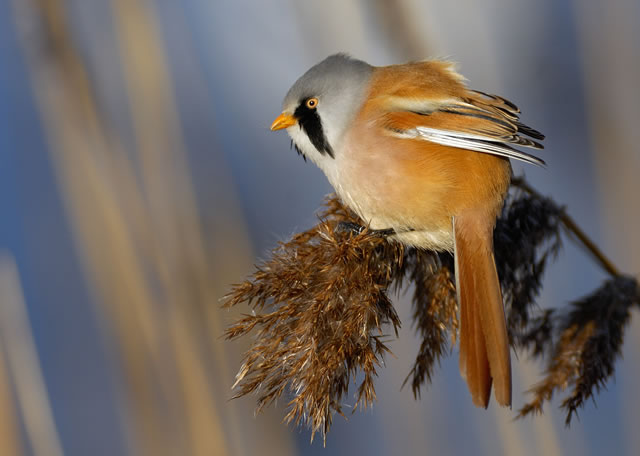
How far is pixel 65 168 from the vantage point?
2.17 metres

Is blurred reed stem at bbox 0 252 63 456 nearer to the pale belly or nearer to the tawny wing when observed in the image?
the pale belly

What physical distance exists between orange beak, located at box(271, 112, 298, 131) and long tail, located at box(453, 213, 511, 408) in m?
0.57

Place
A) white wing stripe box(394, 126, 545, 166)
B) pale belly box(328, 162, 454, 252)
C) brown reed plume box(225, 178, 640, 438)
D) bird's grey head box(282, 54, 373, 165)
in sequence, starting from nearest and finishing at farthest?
brown reed plume box(225, 178, 640, 438)
white wing stripe box(394, 126, 545, 166)
pale belly box(328, 162, 454, 252)
bird's grey head box(282, 54, 373, 165)

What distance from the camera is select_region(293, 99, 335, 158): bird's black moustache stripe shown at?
1958mm

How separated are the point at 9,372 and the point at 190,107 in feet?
3.88

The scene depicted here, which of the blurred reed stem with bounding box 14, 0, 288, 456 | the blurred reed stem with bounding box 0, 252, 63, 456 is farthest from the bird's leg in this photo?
the blurred reed stem with bounding box 0, 252, 63, 456

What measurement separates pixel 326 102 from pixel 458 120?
0.40 metres

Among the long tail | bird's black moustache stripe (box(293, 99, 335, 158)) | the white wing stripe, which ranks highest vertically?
bird's black moustache stripe (box(293, 99, 335, 158))

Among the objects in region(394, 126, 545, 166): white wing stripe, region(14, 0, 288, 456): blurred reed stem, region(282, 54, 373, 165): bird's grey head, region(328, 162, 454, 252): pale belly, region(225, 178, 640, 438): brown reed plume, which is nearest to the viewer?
region(225, 178, 640, 438): brown reed plume

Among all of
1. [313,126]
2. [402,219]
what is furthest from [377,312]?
[313,126]

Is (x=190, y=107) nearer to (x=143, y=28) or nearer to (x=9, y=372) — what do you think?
(x=143, y=28)

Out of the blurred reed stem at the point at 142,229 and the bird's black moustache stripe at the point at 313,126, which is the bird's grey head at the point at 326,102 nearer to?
the bird's black moustache stripe at the point at 313,126

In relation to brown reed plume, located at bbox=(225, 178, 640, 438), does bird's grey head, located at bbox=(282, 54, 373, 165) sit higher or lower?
higher

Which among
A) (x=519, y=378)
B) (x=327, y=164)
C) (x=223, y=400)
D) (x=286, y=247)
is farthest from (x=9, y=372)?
(x=519, y=378)
